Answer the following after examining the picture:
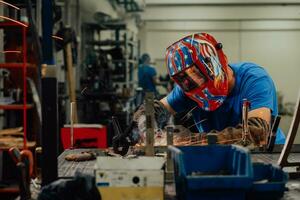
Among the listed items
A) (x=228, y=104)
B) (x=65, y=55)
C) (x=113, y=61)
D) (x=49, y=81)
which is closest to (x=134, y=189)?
(x=49, y=81)

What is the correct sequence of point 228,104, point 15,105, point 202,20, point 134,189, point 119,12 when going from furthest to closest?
point 202,20, point 119,12, point 15,105, point 228,104, point 134,189

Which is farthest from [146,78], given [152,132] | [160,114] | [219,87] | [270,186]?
[270,186]

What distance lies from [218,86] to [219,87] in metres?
0.01

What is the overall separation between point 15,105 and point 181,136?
6.05 feet

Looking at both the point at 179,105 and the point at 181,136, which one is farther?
the point at 179,105

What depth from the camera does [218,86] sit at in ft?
6.76

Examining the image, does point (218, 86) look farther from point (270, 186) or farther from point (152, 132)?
point (270, 186)

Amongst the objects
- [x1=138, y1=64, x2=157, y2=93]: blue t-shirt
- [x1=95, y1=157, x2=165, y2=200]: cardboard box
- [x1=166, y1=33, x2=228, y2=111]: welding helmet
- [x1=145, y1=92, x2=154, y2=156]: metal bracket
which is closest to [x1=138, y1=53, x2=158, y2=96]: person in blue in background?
[x1=138, y1=64, x2=157, y2=93]: blue t-shirt

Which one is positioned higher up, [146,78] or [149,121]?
[146,78]

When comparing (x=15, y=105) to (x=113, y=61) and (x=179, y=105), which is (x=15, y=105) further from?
(x=113, y=61)

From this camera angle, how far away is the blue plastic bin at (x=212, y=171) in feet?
3.82

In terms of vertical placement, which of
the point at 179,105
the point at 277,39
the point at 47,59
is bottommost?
the point at 179,105

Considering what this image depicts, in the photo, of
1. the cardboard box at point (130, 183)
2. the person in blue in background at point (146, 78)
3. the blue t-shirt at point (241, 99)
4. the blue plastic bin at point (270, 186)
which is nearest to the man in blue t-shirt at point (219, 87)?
the blue t-shirt at point (241, 99)

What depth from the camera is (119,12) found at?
25.1 feet
